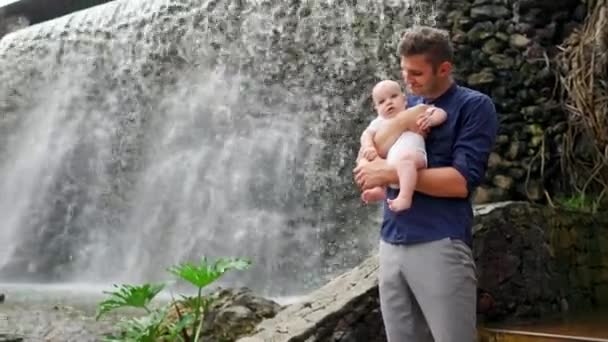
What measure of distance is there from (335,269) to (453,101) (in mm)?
4309

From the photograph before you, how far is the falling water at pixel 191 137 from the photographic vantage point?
6.84m

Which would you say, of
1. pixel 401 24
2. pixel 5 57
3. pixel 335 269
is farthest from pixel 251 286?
pixel 5 57

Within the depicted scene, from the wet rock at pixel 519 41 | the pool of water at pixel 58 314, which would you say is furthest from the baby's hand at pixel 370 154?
the wet rock at pixel 519 41

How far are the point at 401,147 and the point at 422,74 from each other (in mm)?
198

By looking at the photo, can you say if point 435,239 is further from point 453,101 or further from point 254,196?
point 254,196

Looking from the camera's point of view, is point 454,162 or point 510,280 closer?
point 454,162

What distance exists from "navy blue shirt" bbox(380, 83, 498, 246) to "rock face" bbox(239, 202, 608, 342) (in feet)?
4.32

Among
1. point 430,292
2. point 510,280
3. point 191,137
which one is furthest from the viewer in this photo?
point 191,137

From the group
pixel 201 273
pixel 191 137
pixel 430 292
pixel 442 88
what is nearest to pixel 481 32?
pixel 201 273

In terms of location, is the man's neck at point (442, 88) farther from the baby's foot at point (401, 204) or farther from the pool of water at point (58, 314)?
the pool of water at point (58, 314)

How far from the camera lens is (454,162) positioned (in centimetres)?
213

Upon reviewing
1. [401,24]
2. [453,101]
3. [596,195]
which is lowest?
[596,195]

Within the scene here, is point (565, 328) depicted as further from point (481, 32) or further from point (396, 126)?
point (481, 32)

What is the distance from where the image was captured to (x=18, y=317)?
5.44m
